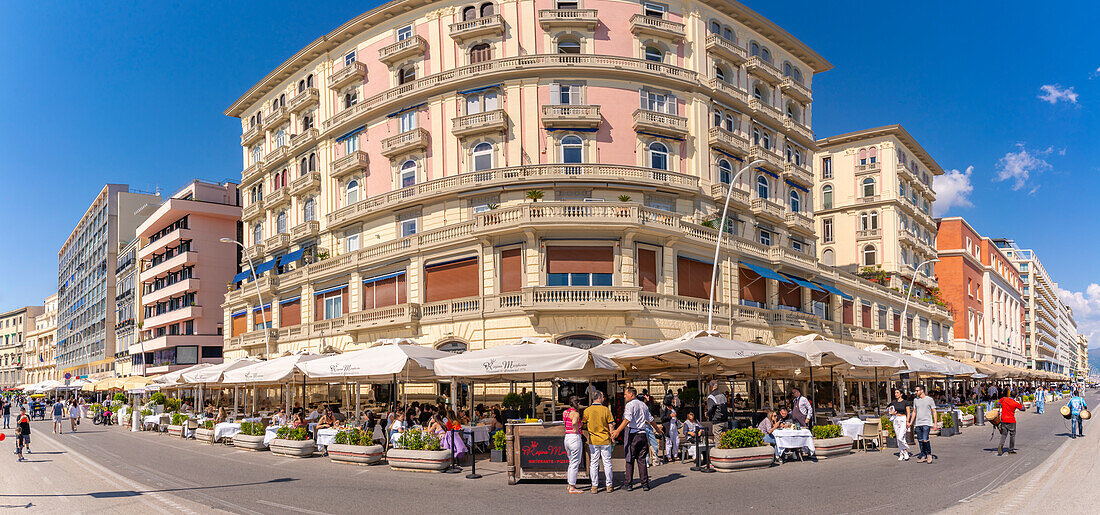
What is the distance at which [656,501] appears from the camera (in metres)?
12.8

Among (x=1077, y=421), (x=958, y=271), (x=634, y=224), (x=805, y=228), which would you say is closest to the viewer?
(x=1077, y=421)

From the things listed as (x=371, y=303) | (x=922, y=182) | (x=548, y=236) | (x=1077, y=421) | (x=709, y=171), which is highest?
(x=922, y=182)

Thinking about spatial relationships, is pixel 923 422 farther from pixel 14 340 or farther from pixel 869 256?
pixel 14 340

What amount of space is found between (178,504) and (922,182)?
234 feet

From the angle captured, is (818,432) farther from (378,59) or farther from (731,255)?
(378,59)

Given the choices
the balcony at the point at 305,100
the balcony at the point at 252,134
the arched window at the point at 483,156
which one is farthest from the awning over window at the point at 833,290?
the balcony at the point at 252,134

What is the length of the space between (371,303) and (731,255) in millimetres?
17732

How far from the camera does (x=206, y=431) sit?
90.4ft

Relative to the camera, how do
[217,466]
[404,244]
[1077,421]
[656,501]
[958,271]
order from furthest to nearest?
1. [958,271]
2. [404,244]
3. [1077,421]
4. [217,466]
5. [656,501]

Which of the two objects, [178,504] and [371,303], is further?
[371,303]

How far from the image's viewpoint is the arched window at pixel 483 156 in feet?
114

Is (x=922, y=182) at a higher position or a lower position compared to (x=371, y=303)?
higher

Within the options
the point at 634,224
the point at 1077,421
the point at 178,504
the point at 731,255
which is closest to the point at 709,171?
the point at 731,255

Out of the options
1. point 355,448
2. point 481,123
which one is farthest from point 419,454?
point 481,123
